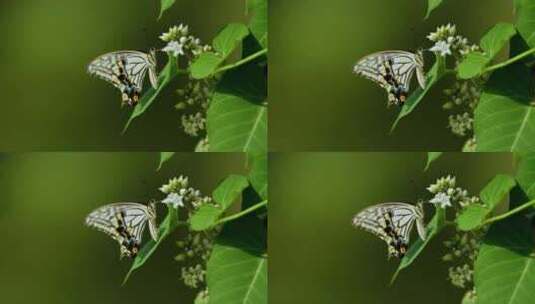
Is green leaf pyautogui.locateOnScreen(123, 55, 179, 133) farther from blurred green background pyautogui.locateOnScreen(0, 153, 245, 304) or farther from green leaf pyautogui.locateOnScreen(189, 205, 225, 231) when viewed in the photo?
green leaf pyautogui.locateOnScreen(189, 205, 225, 231)

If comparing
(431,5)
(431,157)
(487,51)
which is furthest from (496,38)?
(431,157)

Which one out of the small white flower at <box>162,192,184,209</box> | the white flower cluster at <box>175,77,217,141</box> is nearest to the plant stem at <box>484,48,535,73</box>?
the white flower cluster at <box>175,77,217,141</box>

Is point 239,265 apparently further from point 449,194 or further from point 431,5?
point 431,5

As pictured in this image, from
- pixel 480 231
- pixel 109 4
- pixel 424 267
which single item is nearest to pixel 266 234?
pixel 424 267

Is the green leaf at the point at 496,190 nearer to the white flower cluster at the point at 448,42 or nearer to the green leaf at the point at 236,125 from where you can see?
the white flower cluster at the point at 448,42

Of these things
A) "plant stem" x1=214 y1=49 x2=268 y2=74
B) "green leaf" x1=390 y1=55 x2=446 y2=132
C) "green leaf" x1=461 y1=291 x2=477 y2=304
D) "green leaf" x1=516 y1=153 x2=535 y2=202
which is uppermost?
"plant stem" x1=214 y1=49 x2=268 y2=74

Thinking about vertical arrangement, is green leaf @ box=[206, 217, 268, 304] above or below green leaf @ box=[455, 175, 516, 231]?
below

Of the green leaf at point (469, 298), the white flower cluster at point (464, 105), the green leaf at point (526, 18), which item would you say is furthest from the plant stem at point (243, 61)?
the green leaf at point (469, 298)

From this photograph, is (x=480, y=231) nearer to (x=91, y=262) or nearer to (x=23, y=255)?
(x=91, y=262)
